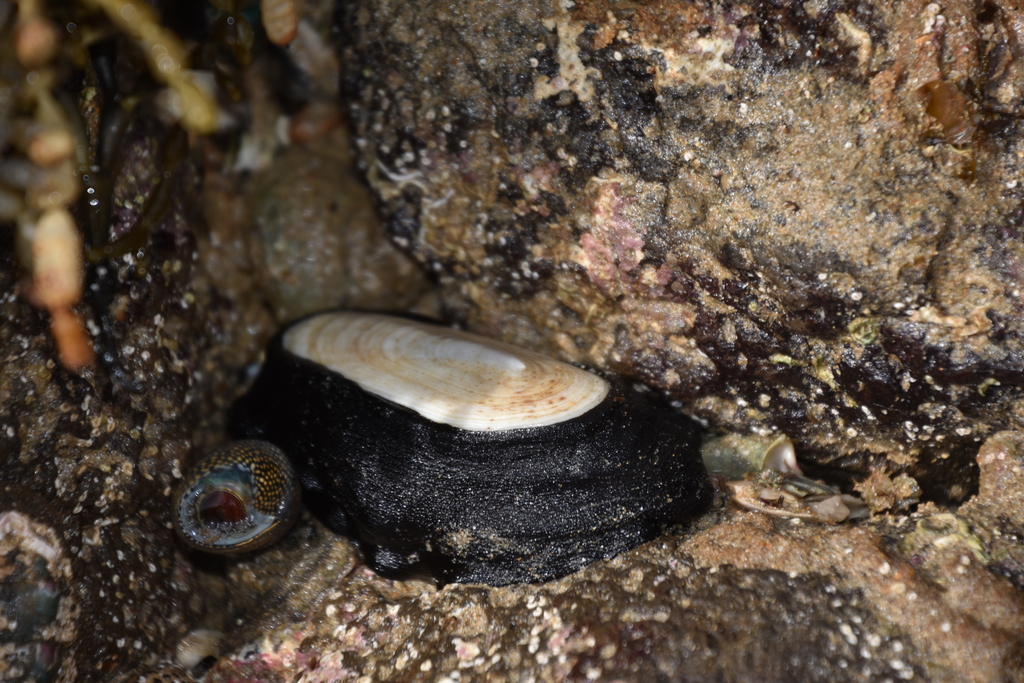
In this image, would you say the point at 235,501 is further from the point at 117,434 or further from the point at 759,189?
the point at 759,189

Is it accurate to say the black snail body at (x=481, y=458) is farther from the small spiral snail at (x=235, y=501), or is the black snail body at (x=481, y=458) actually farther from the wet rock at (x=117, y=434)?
the wet rock at (x=117, y=434)

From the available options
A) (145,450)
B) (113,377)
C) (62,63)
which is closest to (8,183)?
(62,63)

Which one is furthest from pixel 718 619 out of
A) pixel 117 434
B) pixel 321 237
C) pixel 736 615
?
pixel 321 237

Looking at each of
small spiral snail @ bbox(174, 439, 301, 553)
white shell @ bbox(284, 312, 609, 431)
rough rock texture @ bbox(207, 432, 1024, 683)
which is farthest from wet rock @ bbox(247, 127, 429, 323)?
rough rock texture @ bbox(207, 432, 1024, 683)

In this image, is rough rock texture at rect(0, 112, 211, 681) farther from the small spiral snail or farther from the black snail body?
the black snail body

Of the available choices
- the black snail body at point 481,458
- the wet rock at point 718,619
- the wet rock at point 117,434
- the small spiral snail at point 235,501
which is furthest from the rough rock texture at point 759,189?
the small spiral snail at point 235,501
